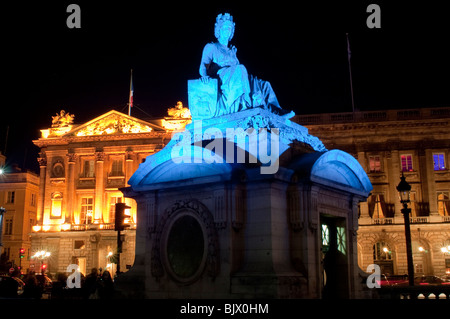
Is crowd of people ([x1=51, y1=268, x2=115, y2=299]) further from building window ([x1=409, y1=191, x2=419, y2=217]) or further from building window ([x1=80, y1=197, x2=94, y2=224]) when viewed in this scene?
building window ([x1=80, y1=197, x2=94, y2=224])

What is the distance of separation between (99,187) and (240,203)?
4910 cm

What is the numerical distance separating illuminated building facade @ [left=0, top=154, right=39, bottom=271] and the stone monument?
5467cm

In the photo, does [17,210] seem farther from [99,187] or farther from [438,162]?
[438,162]

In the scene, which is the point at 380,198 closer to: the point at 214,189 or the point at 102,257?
the point at 102,257

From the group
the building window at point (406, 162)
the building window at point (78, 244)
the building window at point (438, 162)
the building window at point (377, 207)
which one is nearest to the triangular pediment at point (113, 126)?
the building window at point (78, 244)

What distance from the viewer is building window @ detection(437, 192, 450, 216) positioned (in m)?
49.0

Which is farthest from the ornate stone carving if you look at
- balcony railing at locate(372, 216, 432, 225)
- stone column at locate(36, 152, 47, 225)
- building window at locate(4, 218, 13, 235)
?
building window at locate(4, 218, 13, 235)

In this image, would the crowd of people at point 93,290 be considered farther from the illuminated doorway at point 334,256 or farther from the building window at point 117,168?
the building window at point 117,168

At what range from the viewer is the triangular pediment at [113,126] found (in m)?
57.2

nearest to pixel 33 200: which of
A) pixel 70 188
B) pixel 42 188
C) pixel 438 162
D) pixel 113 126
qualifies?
pixel 42 188

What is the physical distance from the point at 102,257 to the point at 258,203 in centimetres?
4932

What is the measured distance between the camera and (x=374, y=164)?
170 ft

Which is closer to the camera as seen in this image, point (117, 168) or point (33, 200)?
point (117, 168)

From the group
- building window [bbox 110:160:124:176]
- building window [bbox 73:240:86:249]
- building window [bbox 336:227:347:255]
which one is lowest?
building window [bbox 336:227:347:255]
